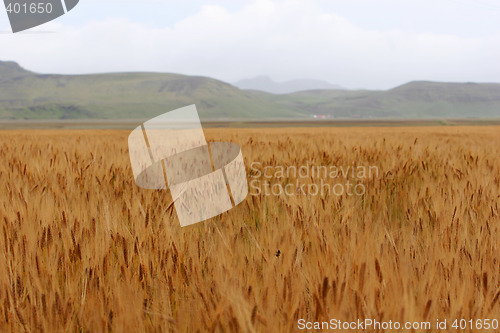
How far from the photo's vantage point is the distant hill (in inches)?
5753

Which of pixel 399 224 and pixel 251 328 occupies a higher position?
pixel 251 328

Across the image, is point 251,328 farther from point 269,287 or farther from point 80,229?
point 80,229

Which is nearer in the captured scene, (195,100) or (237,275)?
(237,275)

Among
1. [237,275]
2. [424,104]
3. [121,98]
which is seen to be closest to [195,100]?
[121,98]

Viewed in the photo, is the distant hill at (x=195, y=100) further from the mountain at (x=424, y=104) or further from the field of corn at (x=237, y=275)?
the field of corn at (x=237, y=275)

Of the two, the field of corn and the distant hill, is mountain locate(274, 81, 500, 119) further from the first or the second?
the field of corn

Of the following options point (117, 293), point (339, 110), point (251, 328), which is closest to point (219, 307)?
point (251, 328)

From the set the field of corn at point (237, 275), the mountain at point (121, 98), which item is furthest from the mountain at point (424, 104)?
the field of corn at point (237, 275)

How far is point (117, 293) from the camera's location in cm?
90

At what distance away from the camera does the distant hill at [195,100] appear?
14612 centimetres

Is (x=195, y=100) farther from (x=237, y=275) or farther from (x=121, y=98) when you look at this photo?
(x=237, y=275)

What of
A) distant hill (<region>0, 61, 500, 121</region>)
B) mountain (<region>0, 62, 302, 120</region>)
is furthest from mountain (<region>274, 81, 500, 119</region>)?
mountain (<region>0, 62, 302, 120</region>)

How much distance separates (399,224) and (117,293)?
122cm

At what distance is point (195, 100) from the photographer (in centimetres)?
16512
